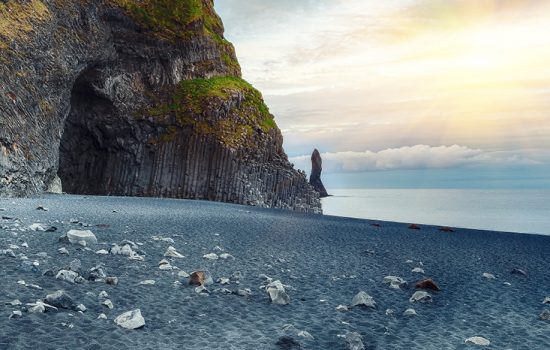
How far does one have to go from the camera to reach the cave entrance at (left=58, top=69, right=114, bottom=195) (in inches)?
1502

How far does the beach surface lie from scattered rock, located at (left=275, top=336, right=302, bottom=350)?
0.01m

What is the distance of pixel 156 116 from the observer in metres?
38.4

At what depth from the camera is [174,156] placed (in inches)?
1457

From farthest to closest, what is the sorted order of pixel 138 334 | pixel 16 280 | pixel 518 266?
1. pixel 518 266
2. pixel 16 280
3. pixel 138 334

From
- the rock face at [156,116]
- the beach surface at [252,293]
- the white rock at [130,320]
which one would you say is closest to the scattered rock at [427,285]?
the beach surface at [252,293]

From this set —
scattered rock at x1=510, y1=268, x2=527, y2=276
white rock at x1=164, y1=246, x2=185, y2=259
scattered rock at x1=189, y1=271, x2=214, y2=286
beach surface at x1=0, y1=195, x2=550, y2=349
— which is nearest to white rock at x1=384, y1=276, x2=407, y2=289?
beach surface at x1=0, y1=195, x2=550, y2=349

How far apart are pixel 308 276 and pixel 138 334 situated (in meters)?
3.99

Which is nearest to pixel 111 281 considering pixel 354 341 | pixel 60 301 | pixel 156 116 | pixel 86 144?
pixel 60 301

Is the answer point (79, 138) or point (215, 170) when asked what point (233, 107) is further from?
point (79, 138)

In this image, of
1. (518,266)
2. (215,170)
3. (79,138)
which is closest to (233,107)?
(215,170)

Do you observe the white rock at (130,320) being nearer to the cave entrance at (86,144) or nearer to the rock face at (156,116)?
the rock face at (156,116)

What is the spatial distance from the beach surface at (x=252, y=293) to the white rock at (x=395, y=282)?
0.07 m

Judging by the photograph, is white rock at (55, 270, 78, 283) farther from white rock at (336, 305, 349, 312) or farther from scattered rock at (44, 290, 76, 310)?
white rock at (336, 305, 349, 312)

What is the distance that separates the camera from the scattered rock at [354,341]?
16.7ft
